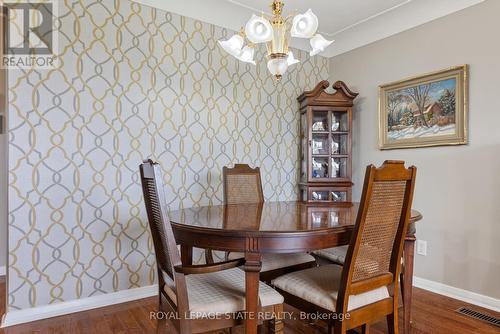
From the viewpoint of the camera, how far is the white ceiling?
9.04 ft

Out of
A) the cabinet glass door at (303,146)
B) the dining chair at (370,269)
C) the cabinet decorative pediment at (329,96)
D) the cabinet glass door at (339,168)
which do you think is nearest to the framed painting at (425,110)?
the cabinet decorative pediment at (329,96)

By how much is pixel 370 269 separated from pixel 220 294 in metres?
0.71

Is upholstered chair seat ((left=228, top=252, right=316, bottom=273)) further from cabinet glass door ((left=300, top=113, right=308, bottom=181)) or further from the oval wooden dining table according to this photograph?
cabinet glass door ((left=300, top=113, right=308, bottom=181))

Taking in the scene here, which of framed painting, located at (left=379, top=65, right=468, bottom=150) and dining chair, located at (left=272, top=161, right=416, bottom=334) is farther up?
framed painting, located at (left=379, top=65, right=468, bottom=150)

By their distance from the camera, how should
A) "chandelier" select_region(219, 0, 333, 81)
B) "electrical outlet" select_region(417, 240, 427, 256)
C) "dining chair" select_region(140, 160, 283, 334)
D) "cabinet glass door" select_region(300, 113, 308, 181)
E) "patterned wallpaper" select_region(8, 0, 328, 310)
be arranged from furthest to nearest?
"cabinet glass door" select_region(300, 113, 308, 181) < "electrical outlet" select_region(417, 240, 427, 256) < "patterned wallpaper" select_region(8, 0, 328, 310) < "chandelier" select_region(219, 0, 333, 81) < "dining chair" select_region(140, 160, 283, 334)

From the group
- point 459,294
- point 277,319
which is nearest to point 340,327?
point 277,319

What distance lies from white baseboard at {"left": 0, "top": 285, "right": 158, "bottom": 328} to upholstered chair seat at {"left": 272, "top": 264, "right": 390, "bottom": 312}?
54.8 inches

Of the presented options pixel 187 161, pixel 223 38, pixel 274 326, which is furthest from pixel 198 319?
A: pixel 223 38

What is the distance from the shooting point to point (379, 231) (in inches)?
59.1

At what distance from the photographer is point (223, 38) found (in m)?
3.05

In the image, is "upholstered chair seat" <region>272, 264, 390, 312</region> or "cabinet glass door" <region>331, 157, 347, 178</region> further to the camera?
"cabinet glass door" <region>331, 157, 347, 178</region>

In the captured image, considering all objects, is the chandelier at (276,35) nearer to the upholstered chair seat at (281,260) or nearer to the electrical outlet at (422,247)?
the upholstered chair seat at (281,260)

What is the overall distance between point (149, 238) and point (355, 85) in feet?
8.59

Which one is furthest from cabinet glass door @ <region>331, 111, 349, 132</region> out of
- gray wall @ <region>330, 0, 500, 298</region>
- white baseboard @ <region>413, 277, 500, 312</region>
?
white baseboard @ <region>413, 277, 500, 312</region>
